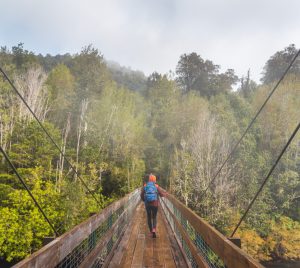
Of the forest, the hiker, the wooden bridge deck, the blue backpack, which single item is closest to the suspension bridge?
the wooden bridge deck

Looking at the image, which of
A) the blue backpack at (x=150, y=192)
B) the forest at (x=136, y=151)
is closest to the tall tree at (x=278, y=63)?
the forest at (x=136, y=151)

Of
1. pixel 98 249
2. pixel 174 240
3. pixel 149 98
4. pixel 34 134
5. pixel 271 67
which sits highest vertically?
pixel 271 67

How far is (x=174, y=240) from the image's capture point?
671cm

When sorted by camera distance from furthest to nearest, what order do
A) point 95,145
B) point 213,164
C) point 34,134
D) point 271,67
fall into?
point 271,67
point 95,145
point 213,164
point 34,134

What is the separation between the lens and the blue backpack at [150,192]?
7.44m

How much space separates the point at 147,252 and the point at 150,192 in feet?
6.87

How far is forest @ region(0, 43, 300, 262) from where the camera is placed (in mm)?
20188

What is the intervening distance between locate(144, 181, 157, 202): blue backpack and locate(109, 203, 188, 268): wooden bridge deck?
851mm

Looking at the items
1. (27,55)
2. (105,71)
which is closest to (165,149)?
(105,71)

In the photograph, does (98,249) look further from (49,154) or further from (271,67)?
(271,67)

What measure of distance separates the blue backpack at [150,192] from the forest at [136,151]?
32.7ft

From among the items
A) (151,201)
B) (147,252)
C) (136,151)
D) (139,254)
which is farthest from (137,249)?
(136,151)

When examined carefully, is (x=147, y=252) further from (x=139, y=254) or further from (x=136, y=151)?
(x=136, y=151)

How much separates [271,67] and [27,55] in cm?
3817
